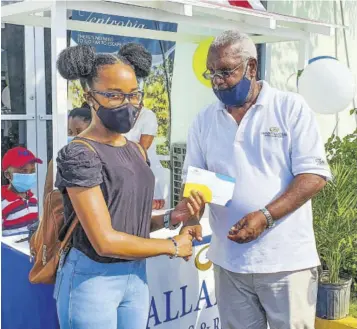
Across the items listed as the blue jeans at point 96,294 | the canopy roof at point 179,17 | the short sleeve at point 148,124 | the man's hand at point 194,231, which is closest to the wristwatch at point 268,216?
the man's hand at point 194,231

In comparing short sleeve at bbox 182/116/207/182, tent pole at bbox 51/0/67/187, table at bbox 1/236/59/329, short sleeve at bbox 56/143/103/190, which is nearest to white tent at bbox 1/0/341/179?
tent pole at bbox 51/0/67/187

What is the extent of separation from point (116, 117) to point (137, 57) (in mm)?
276

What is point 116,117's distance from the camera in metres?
1.93

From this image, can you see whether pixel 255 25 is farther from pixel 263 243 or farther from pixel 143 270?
pixel 143 270

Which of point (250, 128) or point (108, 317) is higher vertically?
point (250, 128)

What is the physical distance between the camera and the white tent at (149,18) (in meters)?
2.82

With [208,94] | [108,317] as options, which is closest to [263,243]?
[108,317]

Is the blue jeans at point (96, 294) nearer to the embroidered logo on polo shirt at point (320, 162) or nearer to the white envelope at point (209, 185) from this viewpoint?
the white envelope at point (209, 185)

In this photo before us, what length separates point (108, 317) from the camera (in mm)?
1873

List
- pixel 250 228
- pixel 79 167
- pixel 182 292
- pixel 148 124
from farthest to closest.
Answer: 1. pixel 148 124
2. pixel 182 292
3. pixel 250 228
4. pixel 79 167

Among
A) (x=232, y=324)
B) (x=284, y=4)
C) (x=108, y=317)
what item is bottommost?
(x=232, y=324)

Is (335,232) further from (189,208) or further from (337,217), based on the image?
(189,208)

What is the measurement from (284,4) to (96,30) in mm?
3278

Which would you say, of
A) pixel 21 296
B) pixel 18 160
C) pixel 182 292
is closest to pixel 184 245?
pixel 182 292
